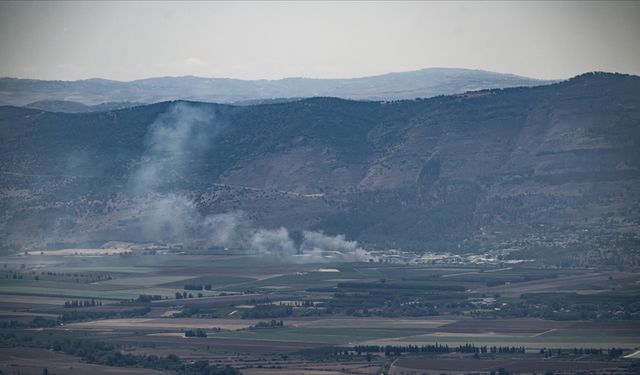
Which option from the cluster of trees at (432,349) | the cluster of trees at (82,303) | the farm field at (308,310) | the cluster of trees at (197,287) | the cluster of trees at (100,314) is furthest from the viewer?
the cluster of trees at (197,287)

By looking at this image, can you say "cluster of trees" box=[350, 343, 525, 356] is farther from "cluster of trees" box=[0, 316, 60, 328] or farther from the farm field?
"cluster of trees" box=[0, 316, 60, 328]

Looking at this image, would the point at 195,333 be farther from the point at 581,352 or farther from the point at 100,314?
the point at 581,352

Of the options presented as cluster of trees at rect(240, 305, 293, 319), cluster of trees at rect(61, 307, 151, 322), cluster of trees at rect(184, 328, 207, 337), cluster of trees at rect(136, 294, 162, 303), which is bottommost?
cluster of trees at rect(184, 328, 207, 337)

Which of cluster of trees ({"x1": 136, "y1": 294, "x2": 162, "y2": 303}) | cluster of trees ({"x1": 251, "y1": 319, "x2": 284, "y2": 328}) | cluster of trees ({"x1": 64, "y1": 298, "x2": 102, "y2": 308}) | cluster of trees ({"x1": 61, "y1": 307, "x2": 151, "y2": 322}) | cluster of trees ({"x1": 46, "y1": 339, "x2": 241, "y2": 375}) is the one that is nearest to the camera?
cluster of trees ({"x1": 46, "y1": 339, "x2": 241, "y2": 375})

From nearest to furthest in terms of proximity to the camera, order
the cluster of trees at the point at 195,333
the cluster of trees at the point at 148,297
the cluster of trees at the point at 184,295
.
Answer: the cluster of trees at the point at 195,333, the cluster of trees at the point at 148,297, the cluster of trees at the point at 184,295

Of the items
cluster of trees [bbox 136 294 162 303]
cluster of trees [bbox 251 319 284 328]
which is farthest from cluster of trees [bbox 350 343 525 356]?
cluster of trees [bbox 136 294 162 303]

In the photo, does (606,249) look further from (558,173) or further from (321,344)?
(321,344)

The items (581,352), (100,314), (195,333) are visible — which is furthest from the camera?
(100,314)

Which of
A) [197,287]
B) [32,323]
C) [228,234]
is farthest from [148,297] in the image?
[228,234]

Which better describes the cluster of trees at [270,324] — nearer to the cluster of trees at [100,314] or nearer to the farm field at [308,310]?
the farm field at [308,310]

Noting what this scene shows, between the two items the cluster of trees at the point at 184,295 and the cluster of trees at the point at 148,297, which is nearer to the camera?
the cluster of trees at the point at 148,297

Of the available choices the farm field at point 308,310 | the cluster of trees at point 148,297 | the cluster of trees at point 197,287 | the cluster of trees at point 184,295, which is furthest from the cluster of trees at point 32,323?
the cluster of trees at point 197,287

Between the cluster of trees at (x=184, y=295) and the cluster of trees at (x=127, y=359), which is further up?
the cluster of trees at (x=184, y=295)
